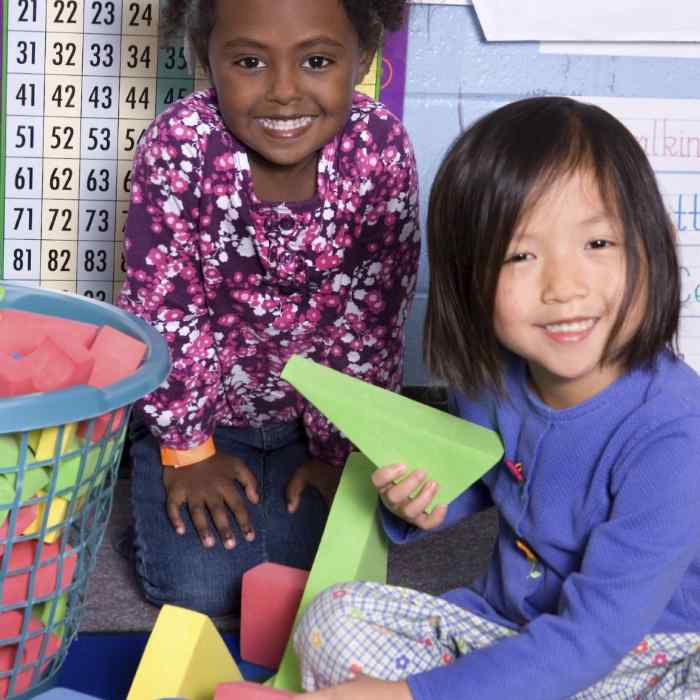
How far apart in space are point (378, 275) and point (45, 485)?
52 centimetres

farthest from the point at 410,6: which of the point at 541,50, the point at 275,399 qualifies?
the point at 275,399

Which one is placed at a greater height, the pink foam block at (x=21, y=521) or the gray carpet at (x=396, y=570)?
the pink foam block at (x=21, y=521)

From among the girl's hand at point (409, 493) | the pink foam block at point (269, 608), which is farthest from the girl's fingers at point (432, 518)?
the pink foam block at point (269, 608)

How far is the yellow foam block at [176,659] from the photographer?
96 centimetres

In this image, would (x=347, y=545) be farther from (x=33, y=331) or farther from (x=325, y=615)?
(x=33, y=331)

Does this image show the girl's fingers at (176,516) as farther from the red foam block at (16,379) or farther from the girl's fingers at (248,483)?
the red foam block at (16,379)

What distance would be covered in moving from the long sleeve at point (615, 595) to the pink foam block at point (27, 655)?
0.31 metres

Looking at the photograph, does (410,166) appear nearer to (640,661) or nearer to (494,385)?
(494,385)

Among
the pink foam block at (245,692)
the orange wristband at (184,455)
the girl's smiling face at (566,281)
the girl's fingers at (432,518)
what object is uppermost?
the girl's smiling face at (566,281)

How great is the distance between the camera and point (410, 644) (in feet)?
3.21

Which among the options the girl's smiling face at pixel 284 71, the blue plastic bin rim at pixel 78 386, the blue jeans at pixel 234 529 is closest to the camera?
the blue plastic bin rim at pixel 78 386

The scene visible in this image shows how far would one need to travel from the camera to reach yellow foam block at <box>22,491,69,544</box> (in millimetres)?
923

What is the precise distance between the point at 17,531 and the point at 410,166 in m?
0.59

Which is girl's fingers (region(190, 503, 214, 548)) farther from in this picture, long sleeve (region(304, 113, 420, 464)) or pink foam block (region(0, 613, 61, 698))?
pink foam block (region(0, 613, 61, 698))
